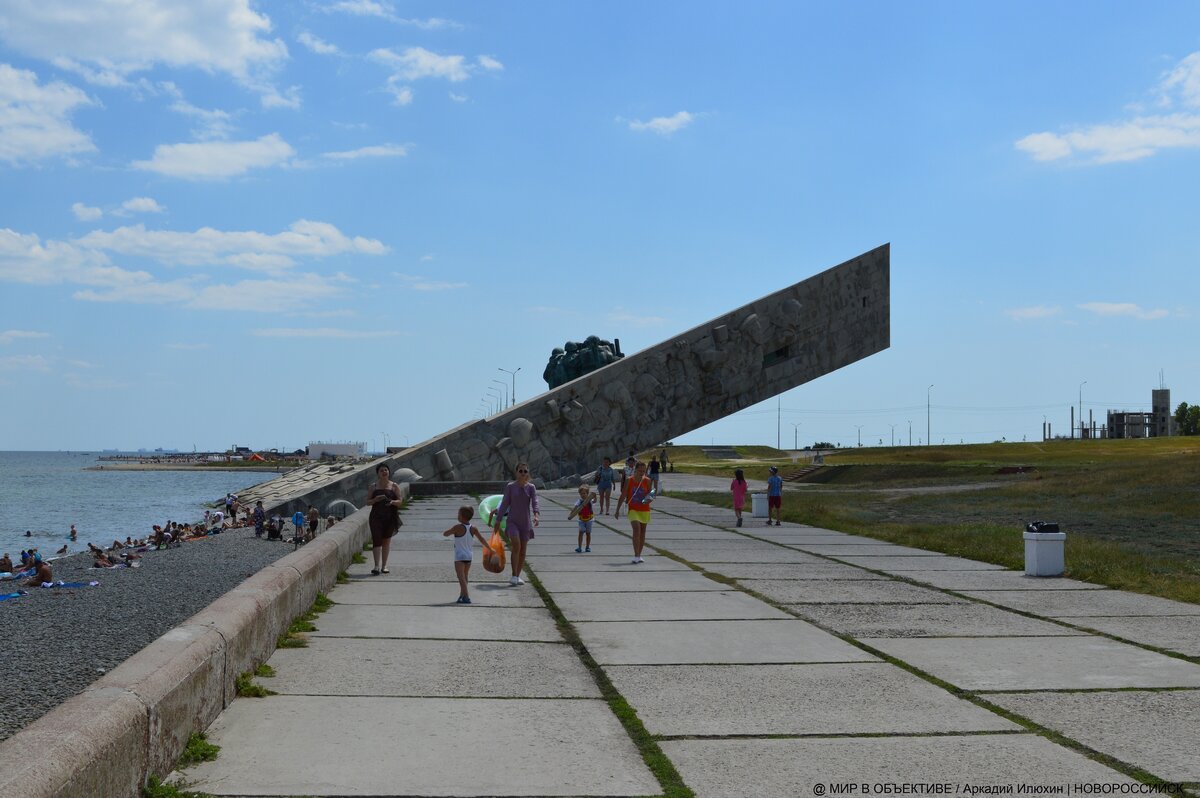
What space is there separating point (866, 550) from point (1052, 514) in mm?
5705

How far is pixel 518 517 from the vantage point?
1032 centimetres

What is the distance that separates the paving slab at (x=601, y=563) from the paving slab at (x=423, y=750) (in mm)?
6149

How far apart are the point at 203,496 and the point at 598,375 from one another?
45239mm

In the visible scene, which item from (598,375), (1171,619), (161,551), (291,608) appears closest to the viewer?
(291,608)

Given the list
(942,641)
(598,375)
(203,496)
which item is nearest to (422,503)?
(598,375)

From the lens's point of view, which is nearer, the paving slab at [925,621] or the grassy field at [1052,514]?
the paving slab at [925,621]

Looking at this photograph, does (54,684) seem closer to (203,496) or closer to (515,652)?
(515,652)

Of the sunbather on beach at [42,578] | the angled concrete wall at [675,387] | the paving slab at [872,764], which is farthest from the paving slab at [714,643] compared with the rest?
the angled concrete wall at [675,387]

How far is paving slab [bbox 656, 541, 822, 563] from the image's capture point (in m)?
12.7

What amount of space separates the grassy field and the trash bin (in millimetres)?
195

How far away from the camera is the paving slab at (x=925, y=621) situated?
768 cm

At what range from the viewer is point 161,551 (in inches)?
884

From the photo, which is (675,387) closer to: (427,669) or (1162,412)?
(427,669)

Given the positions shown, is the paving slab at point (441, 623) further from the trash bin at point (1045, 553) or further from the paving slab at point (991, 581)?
the trash bin at point (1045, 553)
